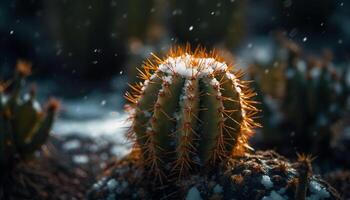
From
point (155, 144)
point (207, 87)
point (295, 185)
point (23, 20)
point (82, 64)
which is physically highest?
point (23, 20)

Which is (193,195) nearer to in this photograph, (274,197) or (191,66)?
(274,197)

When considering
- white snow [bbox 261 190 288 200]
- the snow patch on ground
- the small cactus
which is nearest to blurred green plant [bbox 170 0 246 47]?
the snow patch on ground

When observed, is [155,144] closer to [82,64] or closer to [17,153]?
[17,153]

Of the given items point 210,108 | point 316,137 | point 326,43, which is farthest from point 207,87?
point 326,43

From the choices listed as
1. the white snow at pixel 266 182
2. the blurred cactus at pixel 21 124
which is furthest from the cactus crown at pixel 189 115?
the blurred cactus at pixel 21 124

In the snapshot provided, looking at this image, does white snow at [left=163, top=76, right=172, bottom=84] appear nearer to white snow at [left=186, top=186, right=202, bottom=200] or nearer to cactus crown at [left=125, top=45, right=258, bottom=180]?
cactus crown at [left=125, top=45, right=258, bottom=180]

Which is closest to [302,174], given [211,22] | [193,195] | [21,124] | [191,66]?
[193,195]

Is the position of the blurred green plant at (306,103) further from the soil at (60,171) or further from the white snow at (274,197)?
the white snow at (274,197)
